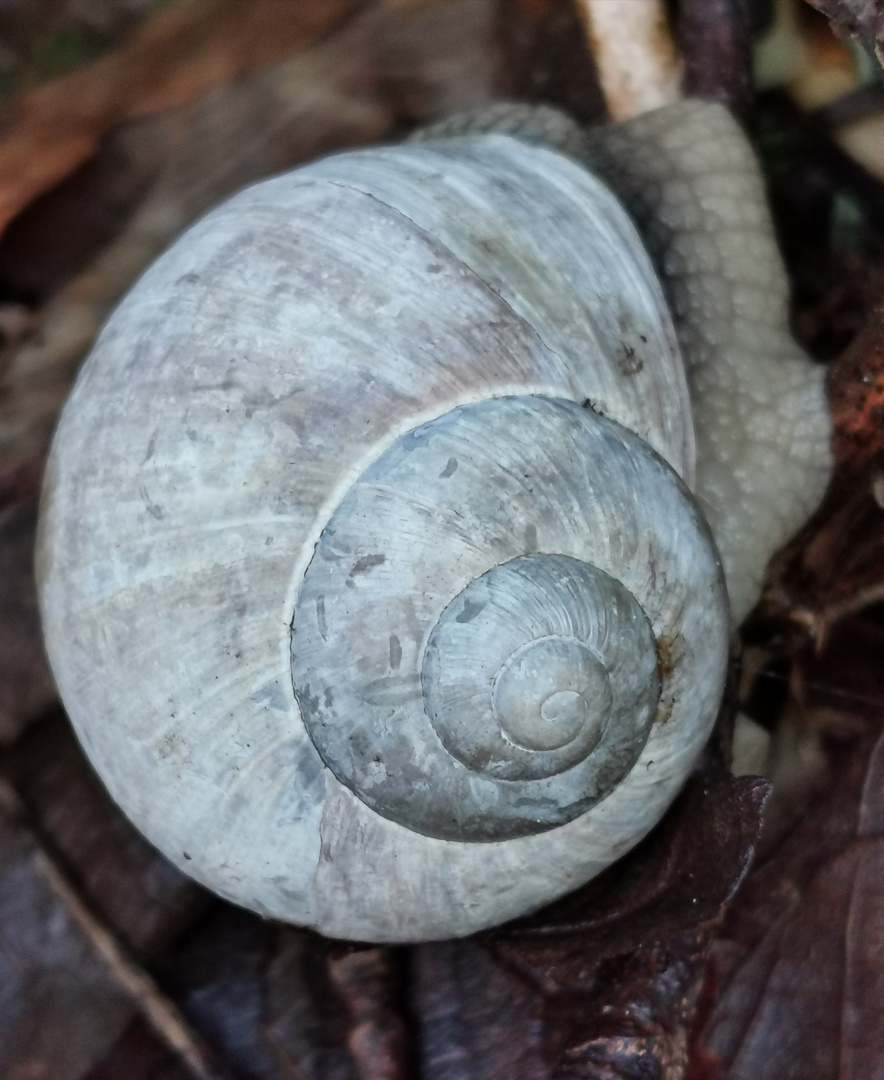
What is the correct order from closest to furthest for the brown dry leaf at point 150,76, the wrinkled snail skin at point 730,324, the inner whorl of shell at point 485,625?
the inner whorl of shell at point 485,625, the wrinkled snail skin at point 730,324, the brown dry leaf at point 150,76

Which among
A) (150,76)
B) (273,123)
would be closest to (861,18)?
(273,123)

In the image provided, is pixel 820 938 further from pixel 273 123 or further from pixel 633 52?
pixel 273 123

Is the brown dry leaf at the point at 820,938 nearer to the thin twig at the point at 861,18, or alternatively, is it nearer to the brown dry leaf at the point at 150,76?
the thin twig at the point at 861,18

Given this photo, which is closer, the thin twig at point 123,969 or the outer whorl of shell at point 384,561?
the outer whorl of shell at point 384,561

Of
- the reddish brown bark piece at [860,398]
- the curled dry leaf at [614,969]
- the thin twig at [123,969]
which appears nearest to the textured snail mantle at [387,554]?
the curled dry leaf at [614,969]

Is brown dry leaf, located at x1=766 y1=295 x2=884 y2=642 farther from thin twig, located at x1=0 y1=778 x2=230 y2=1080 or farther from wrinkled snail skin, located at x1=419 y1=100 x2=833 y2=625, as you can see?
thin twig, located at x1=0 y1=778 x2=230 y2=1080

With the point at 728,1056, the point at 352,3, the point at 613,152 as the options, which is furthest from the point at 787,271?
the point at 728,1056

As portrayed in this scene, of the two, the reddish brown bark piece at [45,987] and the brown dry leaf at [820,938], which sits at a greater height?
the reddish brown bark piece at [45,987]
